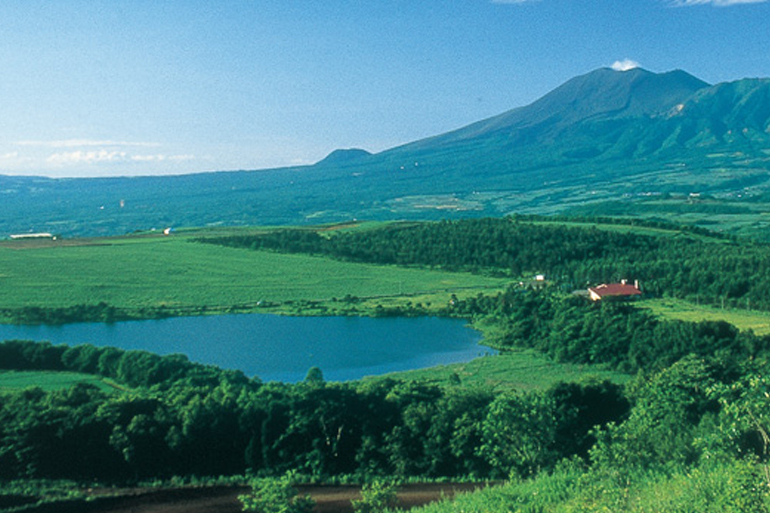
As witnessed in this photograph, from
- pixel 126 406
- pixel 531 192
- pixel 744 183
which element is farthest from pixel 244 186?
pixel 126 406

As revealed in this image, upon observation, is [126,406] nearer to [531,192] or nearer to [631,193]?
[631,193]

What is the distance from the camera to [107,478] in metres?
10.6

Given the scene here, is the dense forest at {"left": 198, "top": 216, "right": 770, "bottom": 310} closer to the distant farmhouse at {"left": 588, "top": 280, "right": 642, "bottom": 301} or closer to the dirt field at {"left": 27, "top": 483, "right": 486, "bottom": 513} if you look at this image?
the distant farmhouse at {"left": 588, "top": 280, "right": 642, "bottom": 301}

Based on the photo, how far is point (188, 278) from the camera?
32375 millimetres

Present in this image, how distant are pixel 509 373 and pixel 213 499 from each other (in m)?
10.0

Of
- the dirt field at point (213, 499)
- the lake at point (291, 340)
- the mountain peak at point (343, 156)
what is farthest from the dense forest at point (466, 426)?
the mountain peak at point (343, 156)

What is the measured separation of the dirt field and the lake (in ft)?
27.6

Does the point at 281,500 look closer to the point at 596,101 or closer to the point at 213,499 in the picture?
the point at 213,499

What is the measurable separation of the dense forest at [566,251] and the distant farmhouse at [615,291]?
3.52 ft

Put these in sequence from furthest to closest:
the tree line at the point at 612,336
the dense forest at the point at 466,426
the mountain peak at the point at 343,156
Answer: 1. the mountain peak at the point at 343,156
2. the tree line at the point at 612,336
3. the dense forest at the point at 466,426

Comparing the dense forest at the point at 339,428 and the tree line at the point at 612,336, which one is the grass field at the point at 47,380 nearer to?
the dense forest at the point at 339,428

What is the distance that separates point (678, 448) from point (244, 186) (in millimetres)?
104807

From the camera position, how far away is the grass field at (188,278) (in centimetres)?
2870

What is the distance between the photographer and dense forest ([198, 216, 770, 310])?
2838cm
